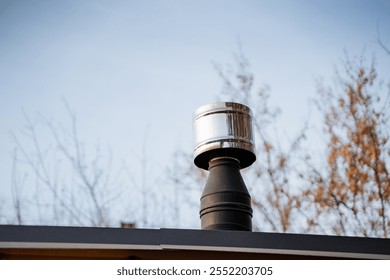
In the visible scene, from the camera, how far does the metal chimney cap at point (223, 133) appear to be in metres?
3.99

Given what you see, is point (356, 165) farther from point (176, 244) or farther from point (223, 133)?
point (176, 244)

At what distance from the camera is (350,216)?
10266mm

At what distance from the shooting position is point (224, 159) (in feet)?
13.0

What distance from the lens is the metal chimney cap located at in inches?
157

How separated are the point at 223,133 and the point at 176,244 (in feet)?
4.06

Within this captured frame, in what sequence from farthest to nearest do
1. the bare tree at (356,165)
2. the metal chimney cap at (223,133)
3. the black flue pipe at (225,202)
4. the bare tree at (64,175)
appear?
the bare tree at (64,175) → the bare tree at (356,165) → the metal chimney cap at (223,133) → the black flue pipe at (225,202)

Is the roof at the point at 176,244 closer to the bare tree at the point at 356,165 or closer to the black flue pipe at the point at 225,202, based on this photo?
the black flue pipe at the point at 225,202

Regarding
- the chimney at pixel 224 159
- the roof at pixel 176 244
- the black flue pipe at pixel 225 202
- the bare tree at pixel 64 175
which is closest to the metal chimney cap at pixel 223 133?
the chimney at pixel 224 159

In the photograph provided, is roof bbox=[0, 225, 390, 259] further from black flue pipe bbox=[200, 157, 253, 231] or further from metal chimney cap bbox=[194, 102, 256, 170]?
metal chimney cap bbox=[194, 102, 256, 170]

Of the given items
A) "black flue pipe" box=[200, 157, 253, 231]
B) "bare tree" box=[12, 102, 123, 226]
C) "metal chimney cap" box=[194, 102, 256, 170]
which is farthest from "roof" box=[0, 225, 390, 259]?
"bare tree" box=[12, 102, 123, 226]

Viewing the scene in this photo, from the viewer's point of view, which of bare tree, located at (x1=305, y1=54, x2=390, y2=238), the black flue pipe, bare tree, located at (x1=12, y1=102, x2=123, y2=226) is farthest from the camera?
bare tree, located at (x1=12, y1=102, x2=123, y2=226)

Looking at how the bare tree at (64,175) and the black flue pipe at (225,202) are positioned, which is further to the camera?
the bare tree at (64,175)

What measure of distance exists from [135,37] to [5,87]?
6155 millimetres
